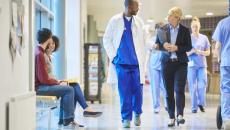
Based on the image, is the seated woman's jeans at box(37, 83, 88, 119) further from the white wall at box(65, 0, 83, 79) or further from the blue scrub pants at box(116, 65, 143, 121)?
the white wall at box(65, 0, 83, 79)

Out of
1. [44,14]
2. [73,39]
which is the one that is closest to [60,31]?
[44,14]

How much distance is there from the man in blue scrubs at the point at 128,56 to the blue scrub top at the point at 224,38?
1.03 meters

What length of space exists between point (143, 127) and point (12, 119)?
7.80ft

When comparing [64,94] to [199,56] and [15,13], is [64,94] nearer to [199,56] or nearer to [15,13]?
[15,13]

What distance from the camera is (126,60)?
5.51 meters

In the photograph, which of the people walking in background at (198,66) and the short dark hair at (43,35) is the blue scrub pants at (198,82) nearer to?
the people walking in background at (198,66)

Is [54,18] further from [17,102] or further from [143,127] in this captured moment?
[17,102]

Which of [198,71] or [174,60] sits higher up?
[174,60]

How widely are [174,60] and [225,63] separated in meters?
0.85

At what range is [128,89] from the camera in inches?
218

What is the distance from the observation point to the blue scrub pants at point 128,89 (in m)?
5.50

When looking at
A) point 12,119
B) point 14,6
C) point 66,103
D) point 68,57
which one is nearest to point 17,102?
point 12,119

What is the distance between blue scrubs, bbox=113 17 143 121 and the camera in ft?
18.1

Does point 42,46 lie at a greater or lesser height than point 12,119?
greater
